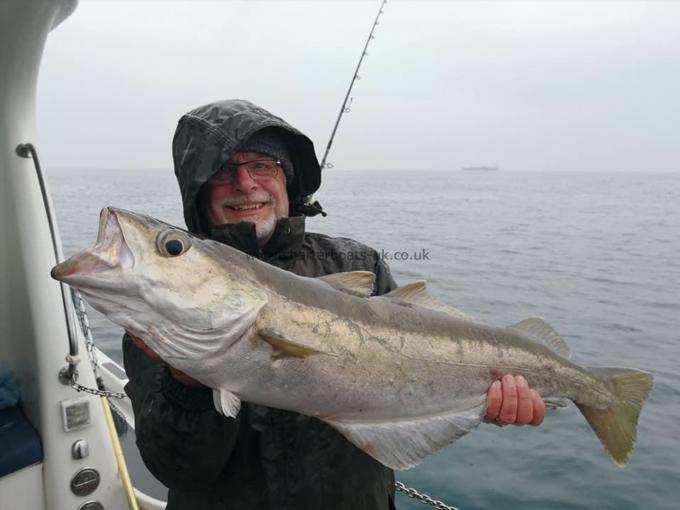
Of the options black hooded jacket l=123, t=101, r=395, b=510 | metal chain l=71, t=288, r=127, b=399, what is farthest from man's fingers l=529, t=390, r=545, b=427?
metal chain l=71, t=288, r=127, b=399

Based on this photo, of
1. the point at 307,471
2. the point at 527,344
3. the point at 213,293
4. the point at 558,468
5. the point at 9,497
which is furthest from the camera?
the point at 558,468

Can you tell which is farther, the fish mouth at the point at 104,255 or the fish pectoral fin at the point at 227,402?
the fish pectoral fin at the point at 227,402

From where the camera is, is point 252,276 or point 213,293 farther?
point 252,276

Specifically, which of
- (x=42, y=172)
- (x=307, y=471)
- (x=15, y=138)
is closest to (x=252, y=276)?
(x=307, y=471)

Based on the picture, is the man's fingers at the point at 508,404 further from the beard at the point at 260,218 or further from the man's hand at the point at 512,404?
the beard at the point at 260,218

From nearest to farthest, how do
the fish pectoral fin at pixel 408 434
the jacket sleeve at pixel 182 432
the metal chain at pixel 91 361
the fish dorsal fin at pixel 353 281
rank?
the jacket sleeve at pixel 182 432
the fish pectoral fin at pixel 408 434
the fish dorsal fin at pixel 353 281
the metal chain at pixel 91 361

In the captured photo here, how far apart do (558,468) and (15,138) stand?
778cm

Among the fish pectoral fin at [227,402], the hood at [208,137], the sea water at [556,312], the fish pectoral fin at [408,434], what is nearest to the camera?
the fish pectoral fin at [227,402]

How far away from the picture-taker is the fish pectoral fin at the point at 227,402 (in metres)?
2.05

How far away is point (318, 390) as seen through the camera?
2.28m

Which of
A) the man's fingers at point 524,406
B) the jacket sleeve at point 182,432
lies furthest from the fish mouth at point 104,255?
the man's fingers at point 524,406

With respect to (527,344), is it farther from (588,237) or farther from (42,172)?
(588,237)

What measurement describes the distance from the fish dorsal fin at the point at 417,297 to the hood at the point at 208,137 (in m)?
1.29

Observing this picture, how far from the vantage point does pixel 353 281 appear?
2.61 m
